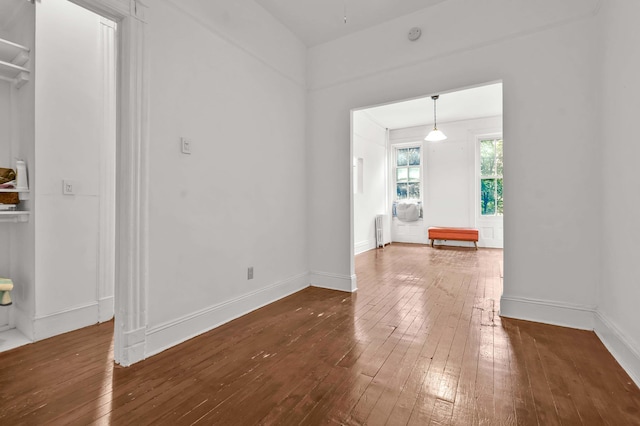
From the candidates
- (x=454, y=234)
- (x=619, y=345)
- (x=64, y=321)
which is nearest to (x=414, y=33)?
(x=619, y=345)

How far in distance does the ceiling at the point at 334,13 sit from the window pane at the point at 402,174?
509 cm

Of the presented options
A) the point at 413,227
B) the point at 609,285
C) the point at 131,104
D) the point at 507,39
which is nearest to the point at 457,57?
the point at 507,39

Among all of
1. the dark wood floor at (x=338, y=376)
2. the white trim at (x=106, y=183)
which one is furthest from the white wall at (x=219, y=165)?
the white trim at (x=106, y=183)

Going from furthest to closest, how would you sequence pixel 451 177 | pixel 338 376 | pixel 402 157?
pixel 402 157
pixel 451 177
pixel 338 376

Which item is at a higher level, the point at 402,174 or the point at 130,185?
the point at 402,174

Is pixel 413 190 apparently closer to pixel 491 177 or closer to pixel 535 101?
pixel 491 177

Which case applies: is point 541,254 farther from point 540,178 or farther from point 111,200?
point 111,200

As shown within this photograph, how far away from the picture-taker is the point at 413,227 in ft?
26.7

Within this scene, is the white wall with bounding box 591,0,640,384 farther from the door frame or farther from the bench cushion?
the bench cushion

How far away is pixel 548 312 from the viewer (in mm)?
2697

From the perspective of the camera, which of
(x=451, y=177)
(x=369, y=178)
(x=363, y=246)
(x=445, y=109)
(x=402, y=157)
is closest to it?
(x=445, y=109)

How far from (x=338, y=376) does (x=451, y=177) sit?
22.4ft

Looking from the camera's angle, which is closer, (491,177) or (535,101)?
(535,101)

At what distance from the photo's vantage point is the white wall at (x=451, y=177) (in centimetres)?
738
